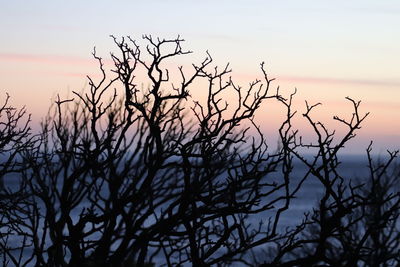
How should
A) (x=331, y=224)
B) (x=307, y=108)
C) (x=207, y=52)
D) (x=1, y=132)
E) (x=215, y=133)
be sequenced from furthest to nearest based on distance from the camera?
1. (x=1, y=132)
2. (x=207, y=52)
3. (x=215, y=133)
4. (x=307, y=108)
5. (x=331, y=224)

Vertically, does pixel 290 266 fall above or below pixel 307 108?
below

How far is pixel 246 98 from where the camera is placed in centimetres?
916

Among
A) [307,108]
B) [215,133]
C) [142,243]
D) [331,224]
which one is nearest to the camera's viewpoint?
[331,224]

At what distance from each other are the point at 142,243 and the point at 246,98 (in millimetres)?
2766

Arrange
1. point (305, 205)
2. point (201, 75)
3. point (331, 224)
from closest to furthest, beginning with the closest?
1. point (331, 224)
2. point (201, 75)
3. point (305, 205)

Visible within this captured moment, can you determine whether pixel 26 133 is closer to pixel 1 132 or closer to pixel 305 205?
pixel 1 132

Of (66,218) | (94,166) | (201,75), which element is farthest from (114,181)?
(201,75)

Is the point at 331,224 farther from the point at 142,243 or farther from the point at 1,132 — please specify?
the point at 1,132

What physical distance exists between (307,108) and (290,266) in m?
1.74

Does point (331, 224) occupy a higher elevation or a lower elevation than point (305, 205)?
lower

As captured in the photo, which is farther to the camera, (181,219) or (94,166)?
(94,166)

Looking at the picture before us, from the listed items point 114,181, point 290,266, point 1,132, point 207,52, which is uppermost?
point 1,132

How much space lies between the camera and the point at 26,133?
15617mm

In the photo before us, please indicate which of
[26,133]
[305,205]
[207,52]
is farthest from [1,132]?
[305,205]
